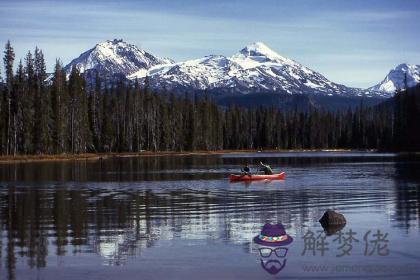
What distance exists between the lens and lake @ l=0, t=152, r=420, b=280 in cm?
2144

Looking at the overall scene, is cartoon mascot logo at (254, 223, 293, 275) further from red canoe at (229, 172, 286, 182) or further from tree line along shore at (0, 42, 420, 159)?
tree line along shore at (0, 42, 420, 159)

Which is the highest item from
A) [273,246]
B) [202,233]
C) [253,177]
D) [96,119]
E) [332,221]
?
[96,119]

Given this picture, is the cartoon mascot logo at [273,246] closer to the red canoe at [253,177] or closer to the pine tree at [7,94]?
the red canoe at [253,177]

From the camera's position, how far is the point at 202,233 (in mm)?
29047

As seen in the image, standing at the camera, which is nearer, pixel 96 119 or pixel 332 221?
pixel 332 221

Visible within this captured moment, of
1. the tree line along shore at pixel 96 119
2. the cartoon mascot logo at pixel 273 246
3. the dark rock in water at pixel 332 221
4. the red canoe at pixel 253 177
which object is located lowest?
the cartoon mascot logo at pixel 273 246

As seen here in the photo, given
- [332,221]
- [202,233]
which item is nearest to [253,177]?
[332,221]

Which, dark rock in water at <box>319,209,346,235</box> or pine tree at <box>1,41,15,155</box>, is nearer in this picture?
dark rock in water at <box>319,209,346,235</box>

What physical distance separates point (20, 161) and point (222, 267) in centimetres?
9187

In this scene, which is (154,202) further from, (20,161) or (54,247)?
(20,161)

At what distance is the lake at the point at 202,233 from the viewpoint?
2144cm

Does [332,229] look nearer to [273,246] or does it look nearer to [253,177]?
[273,246]

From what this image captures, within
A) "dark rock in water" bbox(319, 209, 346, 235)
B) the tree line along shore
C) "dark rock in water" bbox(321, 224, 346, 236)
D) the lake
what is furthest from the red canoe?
the tree line along shore

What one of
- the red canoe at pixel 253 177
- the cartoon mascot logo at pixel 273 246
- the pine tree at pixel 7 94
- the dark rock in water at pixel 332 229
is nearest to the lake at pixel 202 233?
the cartoon mascot logo at pixel 273 246
